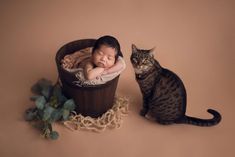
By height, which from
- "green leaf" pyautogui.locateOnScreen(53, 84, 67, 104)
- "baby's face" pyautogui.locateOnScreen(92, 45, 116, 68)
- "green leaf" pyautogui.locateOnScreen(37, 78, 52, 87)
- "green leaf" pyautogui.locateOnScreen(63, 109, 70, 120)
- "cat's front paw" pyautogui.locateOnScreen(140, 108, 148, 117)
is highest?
"baby's face" pyautogui.locateOnScreen(92, 45, 116, 68)

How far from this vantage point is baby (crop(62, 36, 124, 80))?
1251 mm

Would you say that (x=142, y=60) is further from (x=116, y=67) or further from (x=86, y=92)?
(x=86, y=92)

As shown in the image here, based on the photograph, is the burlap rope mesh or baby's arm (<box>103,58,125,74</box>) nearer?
baby's arm (<box>103,58,125,74</box>)

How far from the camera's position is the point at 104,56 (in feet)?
4.16

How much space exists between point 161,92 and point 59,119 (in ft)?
1.37

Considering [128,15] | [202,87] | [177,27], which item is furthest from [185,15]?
[202,87]

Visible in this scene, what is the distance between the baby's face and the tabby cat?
8 centimetres

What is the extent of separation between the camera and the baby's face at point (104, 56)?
49.4 inches

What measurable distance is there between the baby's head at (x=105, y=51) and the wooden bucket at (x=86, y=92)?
0.28 ft

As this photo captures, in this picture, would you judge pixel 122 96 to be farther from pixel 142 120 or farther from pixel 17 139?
pixel 17 139

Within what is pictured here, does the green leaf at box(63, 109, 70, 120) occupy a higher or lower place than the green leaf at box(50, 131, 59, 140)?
higher

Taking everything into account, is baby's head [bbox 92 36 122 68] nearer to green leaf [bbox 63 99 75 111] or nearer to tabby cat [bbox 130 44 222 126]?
tabby cat [bbox 130 44 222 126]

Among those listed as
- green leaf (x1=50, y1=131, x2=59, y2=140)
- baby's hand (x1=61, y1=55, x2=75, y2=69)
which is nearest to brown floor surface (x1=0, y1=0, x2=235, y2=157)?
green leaf (x1=50, y1=131, x2=59, y2=140)

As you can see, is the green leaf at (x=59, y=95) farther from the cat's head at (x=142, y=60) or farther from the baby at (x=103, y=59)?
the cat's head at (x=142, y=60)
